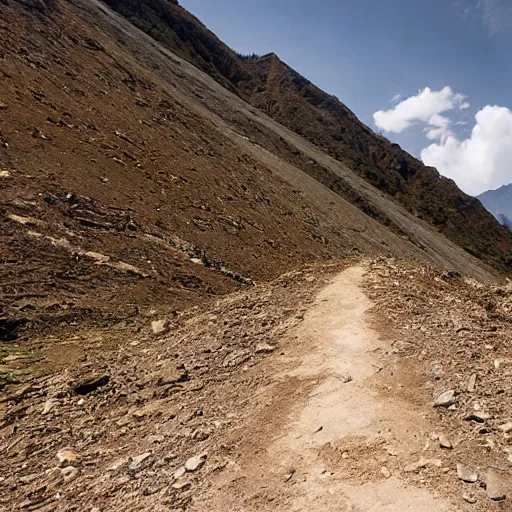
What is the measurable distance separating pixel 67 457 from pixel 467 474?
483cm

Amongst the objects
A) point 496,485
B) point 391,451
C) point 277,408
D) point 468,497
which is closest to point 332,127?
point 277,408

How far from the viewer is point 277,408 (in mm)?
6051

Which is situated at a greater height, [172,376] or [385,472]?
[385,472]

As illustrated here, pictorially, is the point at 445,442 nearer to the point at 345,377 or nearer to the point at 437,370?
the point at 437,370

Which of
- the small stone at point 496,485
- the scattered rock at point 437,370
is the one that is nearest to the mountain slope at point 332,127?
the scattered rock at point 437,370

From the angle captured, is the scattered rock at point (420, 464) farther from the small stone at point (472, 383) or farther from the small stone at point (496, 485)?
the small stone at point (472, 383)

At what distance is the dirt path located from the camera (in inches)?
173

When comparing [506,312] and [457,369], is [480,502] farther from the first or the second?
[506,312]

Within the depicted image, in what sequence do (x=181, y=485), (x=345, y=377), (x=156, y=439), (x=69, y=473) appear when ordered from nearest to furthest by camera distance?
1. (x=181, y=485)
2. (x=69, y=473)
3. (x=156, y=439)
4. (x=345, y=377)

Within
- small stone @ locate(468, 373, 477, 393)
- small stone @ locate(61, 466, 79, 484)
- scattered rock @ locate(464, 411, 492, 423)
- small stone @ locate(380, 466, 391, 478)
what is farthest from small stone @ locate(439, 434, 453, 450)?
small stone @ locate(61, 466, 79, 484)

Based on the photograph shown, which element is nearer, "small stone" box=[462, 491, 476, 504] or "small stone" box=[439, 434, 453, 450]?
"small stone" box=[462, 491, 476, 504]

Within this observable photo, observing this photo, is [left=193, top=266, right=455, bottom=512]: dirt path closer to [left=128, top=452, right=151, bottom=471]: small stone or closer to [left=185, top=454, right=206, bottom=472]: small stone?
[left=185, top=454, right=206, bottom=472]: small stone

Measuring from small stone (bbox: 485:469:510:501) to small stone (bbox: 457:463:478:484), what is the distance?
0.34 feet

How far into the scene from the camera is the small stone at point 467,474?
4296 millimetres
